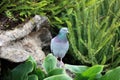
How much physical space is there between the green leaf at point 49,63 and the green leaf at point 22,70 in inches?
5.6

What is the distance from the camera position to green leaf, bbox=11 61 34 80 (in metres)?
3.16

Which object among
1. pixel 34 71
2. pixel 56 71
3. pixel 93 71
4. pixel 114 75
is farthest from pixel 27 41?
pixel 114 75

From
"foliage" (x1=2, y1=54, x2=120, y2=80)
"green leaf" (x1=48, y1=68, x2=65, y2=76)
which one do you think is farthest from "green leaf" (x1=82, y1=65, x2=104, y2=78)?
"green leaf" (x1=48, y1=68, x2=65, y2=76)

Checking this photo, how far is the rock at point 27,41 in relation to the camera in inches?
121

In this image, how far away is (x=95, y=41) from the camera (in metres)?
3.71

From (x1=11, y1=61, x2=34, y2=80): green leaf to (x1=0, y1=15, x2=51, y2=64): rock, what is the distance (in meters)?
0.06

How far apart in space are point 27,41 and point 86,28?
677 mm

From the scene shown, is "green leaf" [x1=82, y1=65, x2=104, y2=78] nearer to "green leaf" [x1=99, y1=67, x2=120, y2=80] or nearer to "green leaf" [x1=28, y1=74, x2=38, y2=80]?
"green leaf" [x1=99, y1=67, x2=120, y2=80]

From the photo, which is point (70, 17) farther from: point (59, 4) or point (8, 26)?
point (8, 26)

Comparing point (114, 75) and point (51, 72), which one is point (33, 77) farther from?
point (114, 75)

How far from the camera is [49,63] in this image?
10.7ft

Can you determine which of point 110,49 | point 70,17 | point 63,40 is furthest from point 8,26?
point 110,49

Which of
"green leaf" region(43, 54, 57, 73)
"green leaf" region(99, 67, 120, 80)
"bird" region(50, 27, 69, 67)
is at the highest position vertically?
"bird" region(50, 27, 69, 67)

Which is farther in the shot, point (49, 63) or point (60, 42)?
point (60, 42)
